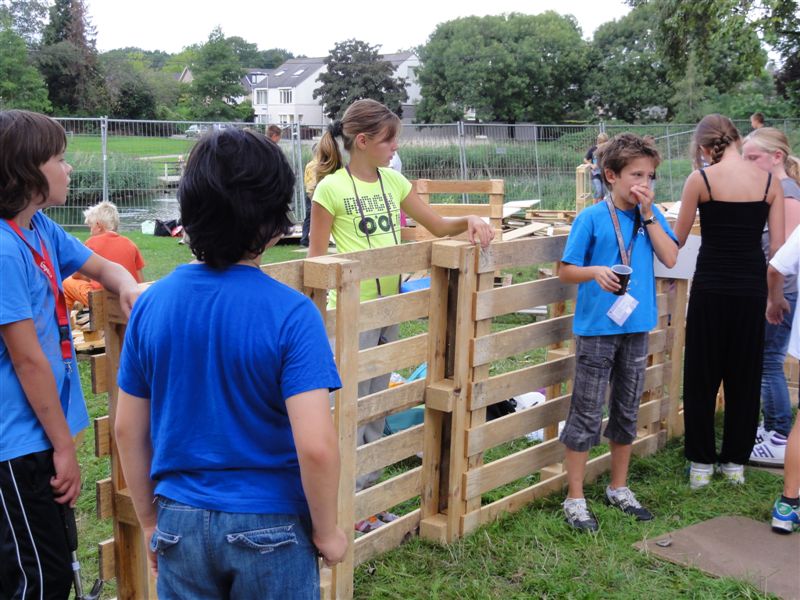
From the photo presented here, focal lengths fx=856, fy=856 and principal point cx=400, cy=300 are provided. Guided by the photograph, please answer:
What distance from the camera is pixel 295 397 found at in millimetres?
1810

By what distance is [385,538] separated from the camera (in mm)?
3887

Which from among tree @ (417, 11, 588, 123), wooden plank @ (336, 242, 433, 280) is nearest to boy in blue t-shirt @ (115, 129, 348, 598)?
wooden plank @ (336, 242, 433, 280)

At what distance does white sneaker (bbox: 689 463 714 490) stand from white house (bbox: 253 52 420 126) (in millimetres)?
84840

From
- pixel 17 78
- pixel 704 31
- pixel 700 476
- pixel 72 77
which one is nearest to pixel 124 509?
pixel 700 476

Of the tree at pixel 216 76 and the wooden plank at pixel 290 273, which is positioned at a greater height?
the tree at pixel 216 76

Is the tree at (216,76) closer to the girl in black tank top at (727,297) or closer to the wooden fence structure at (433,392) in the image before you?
the girl in black tank top at (727,297)

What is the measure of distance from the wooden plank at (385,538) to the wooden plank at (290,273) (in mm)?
1253

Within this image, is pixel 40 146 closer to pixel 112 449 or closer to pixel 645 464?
pixel 112 449

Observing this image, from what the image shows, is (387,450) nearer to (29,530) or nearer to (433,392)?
(433,392)

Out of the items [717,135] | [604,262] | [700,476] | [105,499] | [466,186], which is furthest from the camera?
[466,186]

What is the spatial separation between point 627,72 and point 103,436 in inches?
2450

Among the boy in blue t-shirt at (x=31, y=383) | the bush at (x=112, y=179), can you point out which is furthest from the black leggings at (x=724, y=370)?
the bush at (x=112, y=179)

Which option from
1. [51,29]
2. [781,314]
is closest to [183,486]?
[781,314]

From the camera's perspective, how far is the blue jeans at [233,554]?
1866 millimetres
